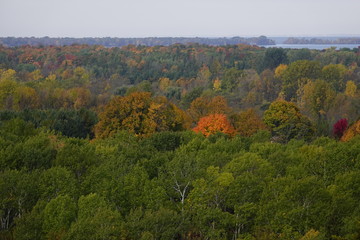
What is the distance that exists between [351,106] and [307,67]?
25.1 m

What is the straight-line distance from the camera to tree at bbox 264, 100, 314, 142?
2114 inches

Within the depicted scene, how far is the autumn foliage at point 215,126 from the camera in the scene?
50031mm

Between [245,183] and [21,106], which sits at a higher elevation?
[245,183]

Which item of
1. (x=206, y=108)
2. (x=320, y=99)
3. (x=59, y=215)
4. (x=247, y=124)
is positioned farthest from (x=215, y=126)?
(x=320, y=99)

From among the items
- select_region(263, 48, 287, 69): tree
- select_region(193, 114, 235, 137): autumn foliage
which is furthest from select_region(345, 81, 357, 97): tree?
select_region(193, 114, 235, 137): autumn foliage

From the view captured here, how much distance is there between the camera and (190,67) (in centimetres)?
15262

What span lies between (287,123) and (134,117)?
1909 centimetres

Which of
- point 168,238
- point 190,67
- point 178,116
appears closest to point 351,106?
point 178,116

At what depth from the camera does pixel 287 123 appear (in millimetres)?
54594

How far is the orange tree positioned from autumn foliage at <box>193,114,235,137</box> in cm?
344

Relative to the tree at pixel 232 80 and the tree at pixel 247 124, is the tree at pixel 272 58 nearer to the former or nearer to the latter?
the tree at pixel 232 80

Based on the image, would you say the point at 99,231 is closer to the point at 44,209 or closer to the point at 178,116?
the point at 44,209

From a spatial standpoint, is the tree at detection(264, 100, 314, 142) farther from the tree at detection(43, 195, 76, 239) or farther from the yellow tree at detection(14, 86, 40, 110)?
the yellow tree at detection(14, 86, 40, 110)

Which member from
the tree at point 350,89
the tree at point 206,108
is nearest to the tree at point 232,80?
the tree at point 350,89
